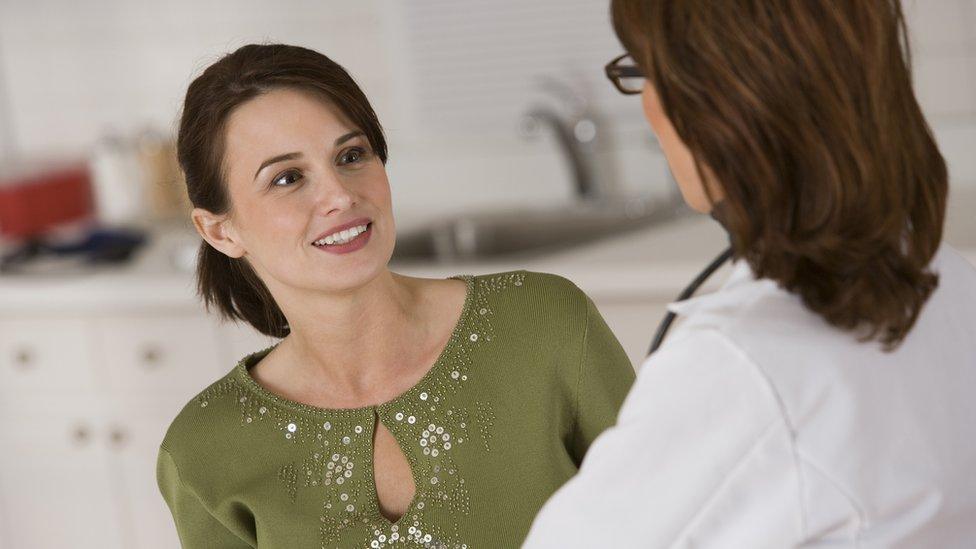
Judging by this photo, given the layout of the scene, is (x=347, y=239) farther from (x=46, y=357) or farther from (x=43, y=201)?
(x=43, y=201)

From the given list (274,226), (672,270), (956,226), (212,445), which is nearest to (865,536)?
(274,226)

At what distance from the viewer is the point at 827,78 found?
81 cm

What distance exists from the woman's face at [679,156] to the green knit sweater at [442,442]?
19.3 inches

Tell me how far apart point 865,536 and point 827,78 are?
297 mm

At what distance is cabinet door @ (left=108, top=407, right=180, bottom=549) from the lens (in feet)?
9.34

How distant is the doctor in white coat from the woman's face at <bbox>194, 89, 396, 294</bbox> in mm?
449

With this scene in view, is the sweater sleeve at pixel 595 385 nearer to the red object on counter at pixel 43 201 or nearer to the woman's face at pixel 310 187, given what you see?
the woman's face at pixel 310 187

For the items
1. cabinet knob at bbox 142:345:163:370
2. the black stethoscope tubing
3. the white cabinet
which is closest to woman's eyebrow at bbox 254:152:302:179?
the black stethoscope tubing

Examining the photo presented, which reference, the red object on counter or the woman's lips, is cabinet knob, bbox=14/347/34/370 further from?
the woman's lips

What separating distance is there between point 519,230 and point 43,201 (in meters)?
1.22

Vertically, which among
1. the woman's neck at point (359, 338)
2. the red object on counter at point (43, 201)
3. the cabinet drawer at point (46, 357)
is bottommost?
the cabinet drawer at point (46, 357)

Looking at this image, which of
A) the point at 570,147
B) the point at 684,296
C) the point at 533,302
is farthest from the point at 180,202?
the point at 684,296

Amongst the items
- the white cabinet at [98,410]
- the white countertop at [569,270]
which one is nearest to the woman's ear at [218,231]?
the white countertop at [569,270]

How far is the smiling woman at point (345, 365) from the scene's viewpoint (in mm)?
1253
